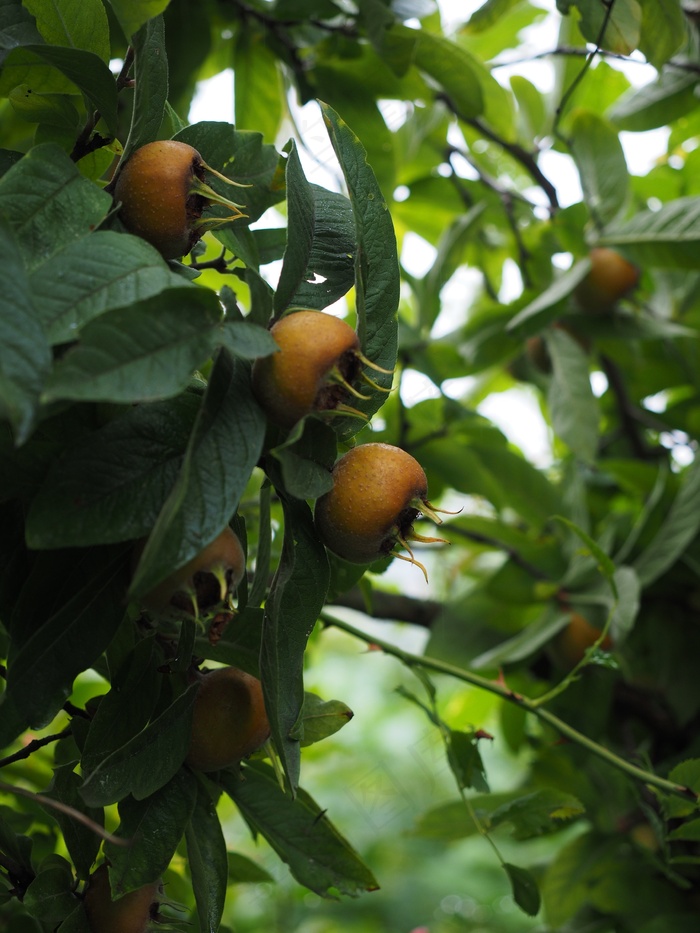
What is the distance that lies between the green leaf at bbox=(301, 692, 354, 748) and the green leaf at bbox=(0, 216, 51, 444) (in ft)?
1.18

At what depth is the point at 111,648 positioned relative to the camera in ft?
2.01

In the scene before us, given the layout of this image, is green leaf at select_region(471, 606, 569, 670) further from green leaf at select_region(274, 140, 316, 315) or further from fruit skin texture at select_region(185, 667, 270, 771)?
green leaf at select_region(274, 140, 316, 315)

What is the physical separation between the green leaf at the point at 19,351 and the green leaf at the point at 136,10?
172mm

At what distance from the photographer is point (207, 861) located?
602 millimetres

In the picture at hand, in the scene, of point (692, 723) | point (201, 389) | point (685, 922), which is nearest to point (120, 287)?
point (201, 389)

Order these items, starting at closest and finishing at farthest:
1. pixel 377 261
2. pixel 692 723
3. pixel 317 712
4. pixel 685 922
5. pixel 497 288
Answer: pixel 377 261
pixel 317 712
pixel 685 922
pixel 692 723
pixel 497 288

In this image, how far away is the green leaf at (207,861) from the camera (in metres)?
0.58

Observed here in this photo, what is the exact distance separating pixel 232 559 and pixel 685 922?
0.94 metres

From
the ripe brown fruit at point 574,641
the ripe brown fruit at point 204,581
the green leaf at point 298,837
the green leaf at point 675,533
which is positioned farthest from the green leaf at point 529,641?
the ripe brown fruit at point 204,581

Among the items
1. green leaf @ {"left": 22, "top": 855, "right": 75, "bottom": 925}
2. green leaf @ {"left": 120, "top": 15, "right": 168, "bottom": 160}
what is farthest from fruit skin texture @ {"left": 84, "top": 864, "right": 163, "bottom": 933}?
green leaf @ {"left": 120, "top": 15, "right": 168, "bottom": 160}

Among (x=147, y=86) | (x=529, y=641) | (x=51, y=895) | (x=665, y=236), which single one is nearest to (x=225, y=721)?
(x=51, y=895)

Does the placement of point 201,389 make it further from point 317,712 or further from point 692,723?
point 692,723

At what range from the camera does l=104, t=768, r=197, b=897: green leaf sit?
1.76 ft

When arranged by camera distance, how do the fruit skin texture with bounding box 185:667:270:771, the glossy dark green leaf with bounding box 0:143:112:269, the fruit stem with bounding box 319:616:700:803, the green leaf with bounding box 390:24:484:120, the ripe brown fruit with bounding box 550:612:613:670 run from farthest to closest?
the ripe brown fruit with bounding box 550:612:613:670
the green leaf with bounding box 390:24:484:120
the fruit stem with bounding box 319:616:700:803
the fruit skin texture with bounding box 185:667:270:771
the glossy dark green leaf with bounding box 0:143:112:269
